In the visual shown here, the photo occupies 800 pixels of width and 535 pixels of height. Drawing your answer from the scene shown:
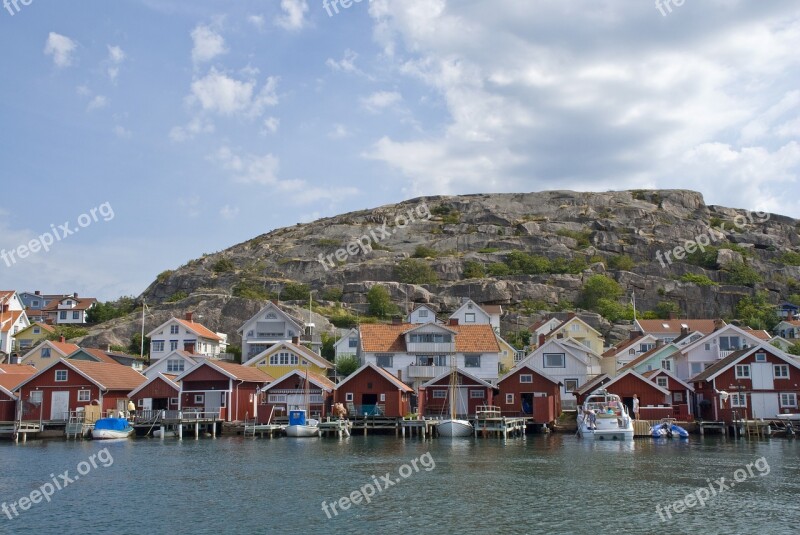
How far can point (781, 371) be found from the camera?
194ft

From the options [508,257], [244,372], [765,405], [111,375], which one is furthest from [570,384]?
[508,257]

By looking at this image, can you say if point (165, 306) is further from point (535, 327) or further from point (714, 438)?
point (714, 438)

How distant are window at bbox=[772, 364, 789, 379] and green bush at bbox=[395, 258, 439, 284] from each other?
2415 inches

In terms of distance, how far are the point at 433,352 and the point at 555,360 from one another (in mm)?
12120

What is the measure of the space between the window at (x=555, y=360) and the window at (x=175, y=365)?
114 feet

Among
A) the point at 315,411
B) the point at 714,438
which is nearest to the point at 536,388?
the point at 714,438

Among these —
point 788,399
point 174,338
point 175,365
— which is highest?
point 174,338

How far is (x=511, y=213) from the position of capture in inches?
6038

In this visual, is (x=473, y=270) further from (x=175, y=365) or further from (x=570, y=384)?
(x=175, y=365)

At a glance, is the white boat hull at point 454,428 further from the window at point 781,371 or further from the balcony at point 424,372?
the window at point 781,371

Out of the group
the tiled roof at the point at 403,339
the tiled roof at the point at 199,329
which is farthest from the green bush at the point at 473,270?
the tiled roof at the point at 403,339

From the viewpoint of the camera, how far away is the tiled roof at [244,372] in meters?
61.0

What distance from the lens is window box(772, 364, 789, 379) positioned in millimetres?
59062

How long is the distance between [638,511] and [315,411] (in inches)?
1513
